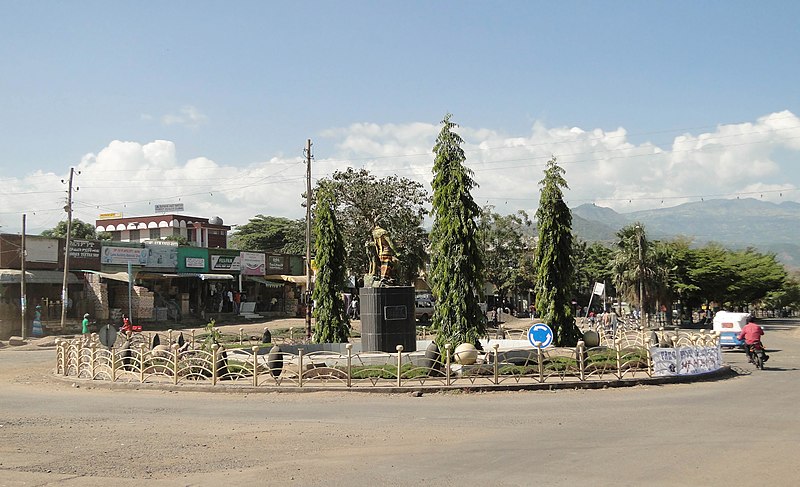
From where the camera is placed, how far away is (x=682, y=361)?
2042 centimetres

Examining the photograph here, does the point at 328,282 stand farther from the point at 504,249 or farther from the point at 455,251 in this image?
the point at 504,249

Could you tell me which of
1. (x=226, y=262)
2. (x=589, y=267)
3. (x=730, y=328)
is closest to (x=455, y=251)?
(x=730, y=328)

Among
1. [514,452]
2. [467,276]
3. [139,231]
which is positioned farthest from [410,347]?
[139,231]

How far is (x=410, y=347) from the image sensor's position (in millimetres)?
25156

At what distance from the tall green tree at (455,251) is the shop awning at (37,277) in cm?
2762

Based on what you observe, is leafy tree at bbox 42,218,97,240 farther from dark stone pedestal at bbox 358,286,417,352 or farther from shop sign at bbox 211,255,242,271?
dark stone pedestal at bbox 358,286,417,352

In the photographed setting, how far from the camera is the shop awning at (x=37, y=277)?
136ft

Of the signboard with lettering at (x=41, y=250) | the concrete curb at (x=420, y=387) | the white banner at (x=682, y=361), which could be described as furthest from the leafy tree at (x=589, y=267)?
the concrete curb at (x=420, y=387)

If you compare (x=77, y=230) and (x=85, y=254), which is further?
(x=77, y=230)

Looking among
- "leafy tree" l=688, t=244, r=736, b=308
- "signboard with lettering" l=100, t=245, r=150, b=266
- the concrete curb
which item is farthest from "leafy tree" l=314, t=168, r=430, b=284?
the concrete curb

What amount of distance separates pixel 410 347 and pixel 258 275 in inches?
1393

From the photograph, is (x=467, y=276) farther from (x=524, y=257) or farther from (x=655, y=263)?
(x=524, y=257)

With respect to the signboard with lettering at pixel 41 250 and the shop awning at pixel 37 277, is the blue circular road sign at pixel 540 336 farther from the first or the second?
the signboard with lettering at pixel 41 250

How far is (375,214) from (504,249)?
748 inches
